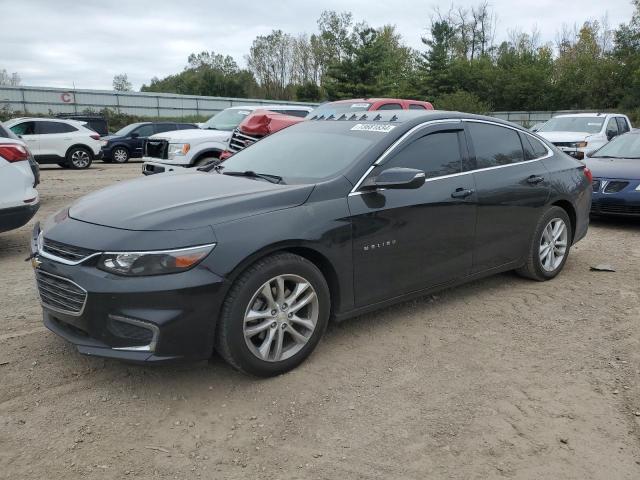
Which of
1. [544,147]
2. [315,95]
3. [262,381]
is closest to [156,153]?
[544,147]

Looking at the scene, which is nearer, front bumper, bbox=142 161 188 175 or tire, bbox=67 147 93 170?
front bumper, bbox=142 161 188 175

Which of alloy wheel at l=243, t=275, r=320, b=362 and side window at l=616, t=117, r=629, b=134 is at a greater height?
side window at l=616, t=117, r=629, b=134

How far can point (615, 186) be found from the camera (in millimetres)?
8062

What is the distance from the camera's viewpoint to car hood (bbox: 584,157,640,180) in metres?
8.01

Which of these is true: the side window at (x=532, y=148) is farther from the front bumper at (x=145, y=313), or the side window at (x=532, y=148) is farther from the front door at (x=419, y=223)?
the front bumper at (x=145, y=313)

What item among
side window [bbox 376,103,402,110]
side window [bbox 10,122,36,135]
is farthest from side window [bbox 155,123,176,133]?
side window [bbox 376,103,402,110]

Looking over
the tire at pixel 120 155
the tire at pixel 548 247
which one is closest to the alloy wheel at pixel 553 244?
the tire at pixel 548 247

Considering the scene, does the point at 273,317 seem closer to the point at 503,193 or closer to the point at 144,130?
the point at 503,193

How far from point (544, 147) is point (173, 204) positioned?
3.78 meters

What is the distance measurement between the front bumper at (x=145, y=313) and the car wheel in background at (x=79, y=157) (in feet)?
53.5

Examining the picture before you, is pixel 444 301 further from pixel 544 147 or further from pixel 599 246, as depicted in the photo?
pixel 599 246

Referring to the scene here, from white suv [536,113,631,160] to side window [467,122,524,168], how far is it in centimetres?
785

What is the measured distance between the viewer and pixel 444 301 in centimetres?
492

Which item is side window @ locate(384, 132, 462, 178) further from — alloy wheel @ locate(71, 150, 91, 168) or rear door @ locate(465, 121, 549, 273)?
alloy wheel @ locate(71, 150, 91, 168)
